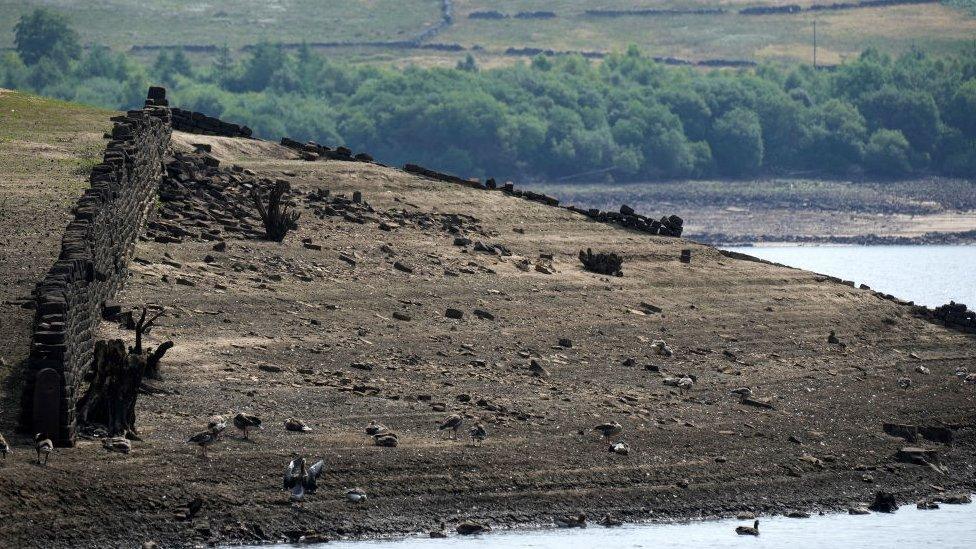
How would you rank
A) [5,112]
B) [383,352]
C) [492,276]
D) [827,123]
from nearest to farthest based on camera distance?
[383,352] < [492,276] < [5,112] < [827,123]

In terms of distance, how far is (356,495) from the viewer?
97.2ft

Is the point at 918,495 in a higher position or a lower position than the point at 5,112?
lower

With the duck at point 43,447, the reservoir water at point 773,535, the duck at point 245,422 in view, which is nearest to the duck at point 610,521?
the reservoir water at point 773,535

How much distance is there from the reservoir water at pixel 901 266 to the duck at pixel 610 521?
4186cm

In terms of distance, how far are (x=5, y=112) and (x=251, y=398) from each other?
68.7ft

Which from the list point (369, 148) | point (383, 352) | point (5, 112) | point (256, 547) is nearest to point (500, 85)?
point (369, 148)

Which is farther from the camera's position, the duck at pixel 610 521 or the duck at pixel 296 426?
the duck at pixel 296 426

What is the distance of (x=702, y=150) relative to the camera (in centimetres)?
12675

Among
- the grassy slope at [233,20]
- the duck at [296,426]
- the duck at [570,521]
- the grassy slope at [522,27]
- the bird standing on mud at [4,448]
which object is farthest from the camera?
the grassy slope at [233,20]

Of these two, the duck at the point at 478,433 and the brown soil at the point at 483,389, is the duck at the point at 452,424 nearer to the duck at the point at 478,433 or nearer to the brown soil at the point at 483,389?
the duck at the point at 478,433

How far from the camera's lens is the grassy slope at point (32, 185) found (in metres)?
33.5

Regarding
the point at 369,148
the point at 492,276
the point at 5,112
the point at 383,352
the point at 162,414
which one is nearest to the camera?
the point at 162,414

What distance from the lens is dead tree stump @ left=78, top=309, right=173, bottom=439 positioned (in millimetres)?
29719

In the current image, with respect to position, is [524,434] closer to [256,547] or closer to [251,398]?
[251,398]
